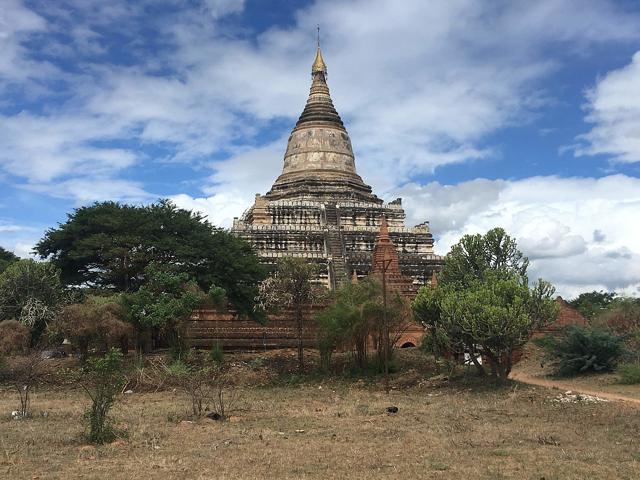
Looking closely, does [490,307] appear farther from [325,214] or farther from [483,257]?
[325,214]

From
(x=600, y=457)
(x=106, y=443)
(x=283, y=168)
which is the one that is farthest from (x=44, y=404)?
(x=283, y=168)

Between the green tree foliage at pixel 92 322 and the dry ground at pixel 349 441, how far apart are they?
4.65 metres

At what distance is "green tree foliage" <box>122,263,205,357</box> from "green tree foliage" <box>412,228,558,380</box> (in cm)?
912

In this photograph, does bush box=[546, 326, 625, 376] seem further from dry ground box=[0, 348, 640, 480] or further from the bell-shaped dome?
the bell-shaped dome

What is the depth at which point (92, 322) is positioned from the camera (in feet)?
85.5

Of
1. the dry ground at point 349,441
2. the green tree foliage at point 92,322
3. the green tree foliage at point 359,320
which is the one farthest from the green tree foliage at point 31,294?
the green tree foliage at point 359,320

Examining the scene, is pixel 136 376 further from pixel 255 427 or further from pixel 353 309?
pixel 255 427

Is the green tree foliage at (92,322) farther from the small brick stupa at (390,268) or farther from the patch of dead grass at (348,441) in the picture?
the small brick stupa at (390,268)

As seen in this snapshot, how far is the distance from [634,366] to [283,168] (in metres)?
41.5

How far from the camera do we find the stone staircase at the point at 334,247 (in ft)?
151

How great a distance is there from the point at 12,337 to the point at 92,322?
9.57 feet

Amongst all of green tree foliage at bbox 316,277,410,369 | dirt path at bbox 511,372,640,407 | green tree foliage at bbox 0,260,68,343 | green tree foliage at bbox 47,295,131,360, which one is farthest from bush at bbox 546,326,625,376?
green tree foliage at bbox 0,260,68,343

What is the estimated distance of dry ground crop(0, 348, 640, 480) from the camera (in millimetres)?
11148

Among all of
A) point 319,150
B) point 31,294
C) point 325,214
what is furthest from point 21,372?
point 319,150
